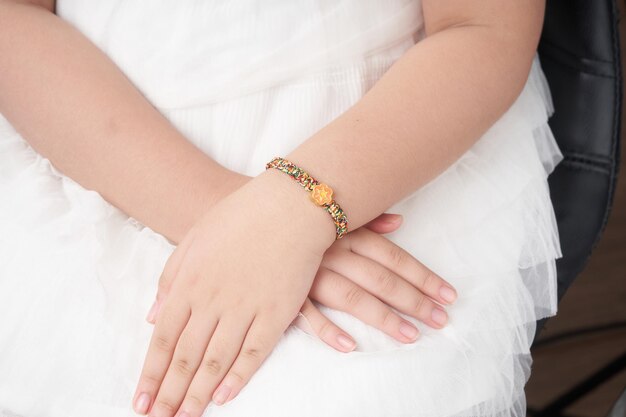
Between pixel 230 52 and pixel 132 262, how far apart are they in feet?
0.91

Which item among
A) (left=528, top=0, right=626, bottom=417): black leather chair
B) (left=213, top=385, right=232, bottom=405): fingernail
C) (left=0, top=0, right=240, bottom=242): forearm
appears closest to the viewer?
(left=213, top=385, right=232, bottom=405): fingernail

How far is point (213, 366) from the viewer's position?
686 mm

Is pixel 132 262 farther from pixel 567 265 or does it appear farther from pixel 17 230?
pixel 567 265

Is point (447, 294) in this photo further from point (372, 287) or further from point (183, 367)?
point (183, 367)

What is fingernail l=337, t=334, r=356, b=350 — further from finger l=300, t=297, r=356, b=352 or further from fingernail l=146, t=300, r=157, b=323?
fingernail l=146, t=300, r=157, b=323

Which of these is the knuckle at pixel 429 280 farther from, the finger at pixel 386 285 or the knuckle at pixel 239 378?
the knuckle at pixel 239 378

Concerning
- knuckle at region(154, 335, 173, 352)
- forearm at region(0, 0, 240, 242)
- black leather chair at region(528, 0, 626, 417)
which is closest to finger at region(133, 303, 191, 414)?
knuckle at region(154, 335, 173, 352)

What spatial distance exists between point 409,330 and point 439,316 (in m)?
0.04

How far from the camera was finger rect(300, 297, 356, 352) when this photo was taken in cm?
67

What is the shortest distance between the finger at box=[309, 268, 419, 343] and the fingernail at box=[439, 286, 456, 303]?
0.05 metres

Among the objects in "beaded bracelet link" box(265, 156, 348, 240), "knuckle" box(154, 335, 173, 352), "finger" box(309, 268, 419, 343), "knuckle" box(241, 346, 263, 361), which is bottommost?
"knuckle" box(154, 335, 173, 352)

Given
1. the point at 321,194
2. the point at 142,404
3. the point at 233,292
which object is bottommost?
the point at 142,404

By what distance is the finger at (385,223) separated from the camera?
77 cm

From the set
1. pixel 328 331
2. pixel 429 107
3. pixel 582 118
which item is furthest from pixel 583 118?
pixel 328 331
